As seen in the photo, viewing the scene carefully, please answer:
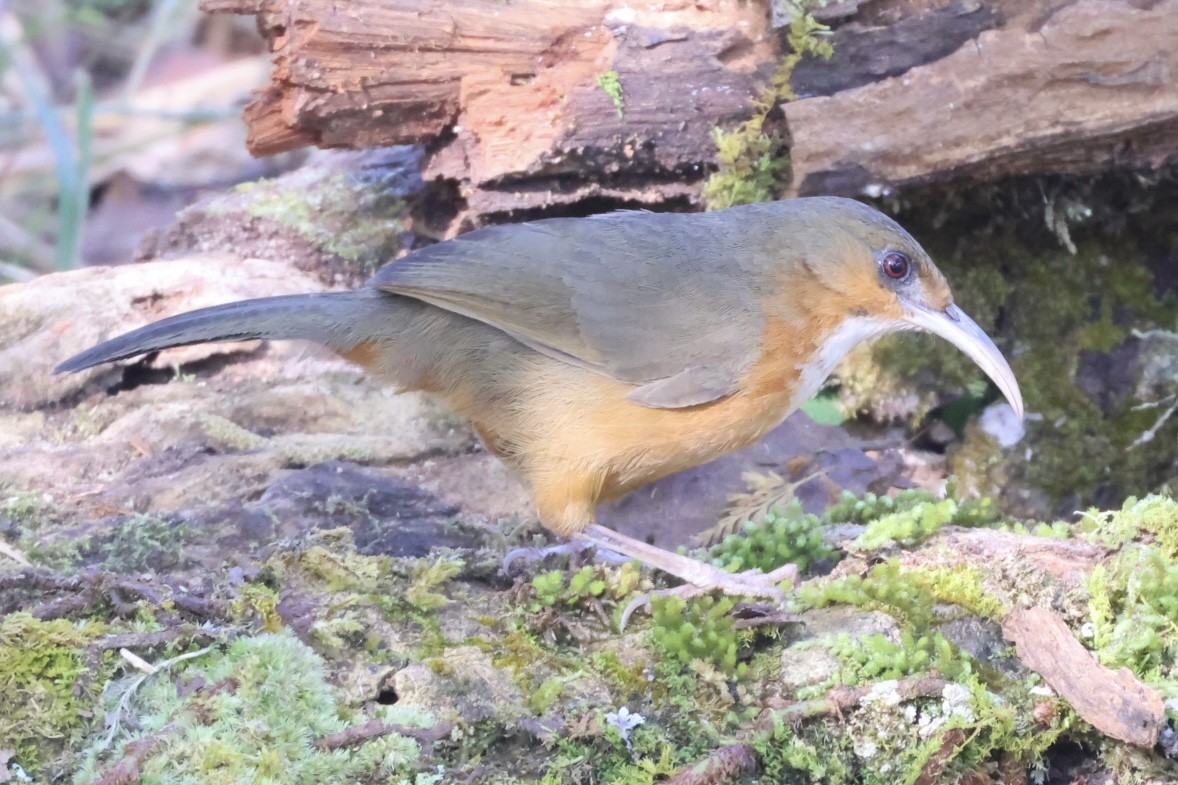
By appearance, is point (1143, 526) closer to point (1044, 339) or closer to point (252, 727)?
point (1044, 339)

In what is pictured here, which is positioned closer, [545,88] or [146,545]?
[146,545]

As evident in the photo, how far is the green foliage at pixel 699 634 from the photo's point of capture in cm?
284

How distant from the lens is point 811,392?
3729 mm

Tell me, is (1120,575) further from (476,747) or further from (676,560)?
(476,747)

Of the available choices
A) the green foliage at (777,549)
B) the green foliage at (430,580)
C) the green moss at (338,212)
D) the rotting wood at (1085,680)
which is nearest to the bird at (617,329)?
the green foliage at (777,549)

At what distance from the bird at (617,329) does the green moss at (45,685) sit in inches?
46.7

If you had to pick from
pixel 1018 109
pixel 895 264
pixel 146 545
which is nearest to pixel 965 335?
pixel 895 264

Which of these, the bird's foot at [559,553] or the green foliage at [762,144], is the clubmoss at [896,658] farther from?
the green foliage at [762,144]

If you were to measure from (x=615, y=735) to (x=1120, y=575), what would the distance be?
1502mm

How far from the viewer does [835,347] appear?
12.2 feet

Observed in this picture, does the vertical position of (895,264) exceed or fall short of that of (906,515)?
it exceeds it

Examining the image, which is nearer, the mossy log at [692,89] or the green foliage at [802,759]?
the green foliage at [802,759]

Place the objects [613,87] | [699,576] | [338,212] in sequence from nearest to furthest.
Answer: [699,576], [613,87], [338,212]

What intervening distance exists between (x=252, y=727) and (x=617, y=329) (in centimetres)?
176
